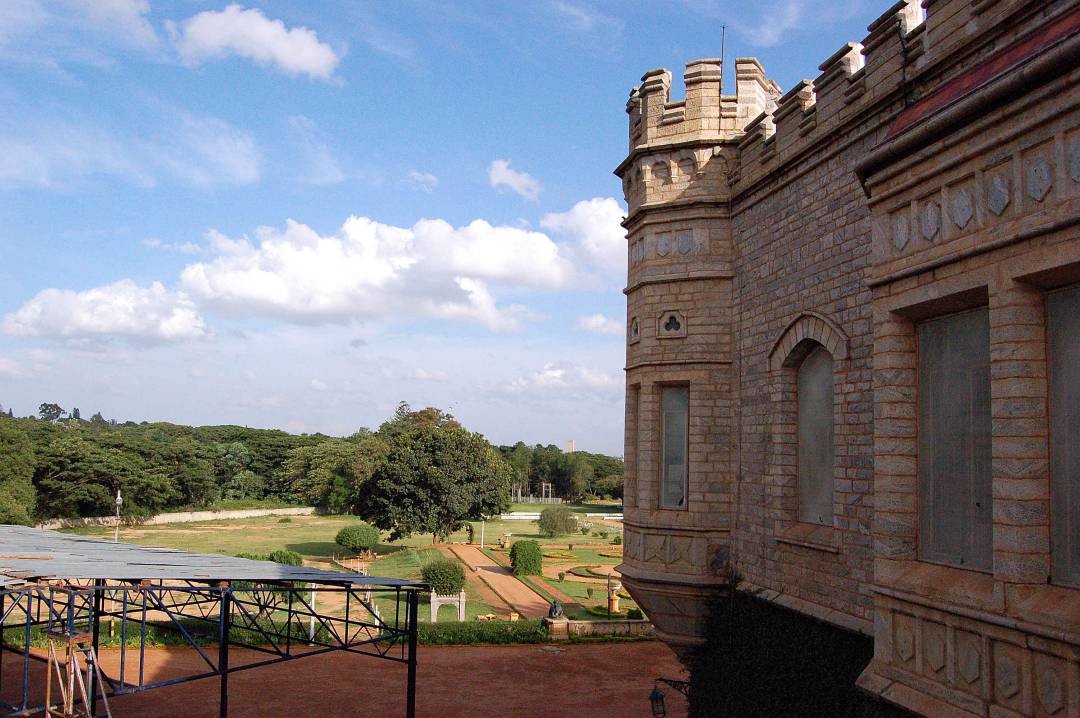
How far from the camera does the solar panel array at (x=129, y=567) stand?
10555 millimetres

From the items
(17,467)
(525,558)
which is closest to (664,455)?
(525,558)

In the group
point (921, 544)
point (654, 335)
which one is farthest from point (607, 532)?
point (921, 544)

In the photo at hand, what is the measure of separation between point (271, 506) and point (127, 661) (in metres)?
58.3

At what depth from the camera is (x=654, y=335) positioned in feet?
37.0

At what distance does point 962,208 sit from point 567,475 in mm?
96606

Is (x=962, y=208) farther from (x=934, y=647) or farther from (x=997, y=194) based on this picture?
(x=934, y=647)

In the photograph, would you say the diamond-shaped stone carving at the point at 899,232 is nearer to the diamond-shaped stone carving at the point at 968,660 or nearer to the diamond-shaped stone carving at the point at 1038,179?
the diamond-shaped stone carving at the point at 1038,179

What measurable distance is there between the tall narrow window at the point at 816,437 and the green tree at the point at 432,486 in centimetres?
3673

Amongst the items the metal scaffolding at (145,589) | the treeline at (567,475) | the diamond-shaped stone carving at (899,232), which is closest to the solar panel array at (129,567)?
the metal scaffolding at (145,589)

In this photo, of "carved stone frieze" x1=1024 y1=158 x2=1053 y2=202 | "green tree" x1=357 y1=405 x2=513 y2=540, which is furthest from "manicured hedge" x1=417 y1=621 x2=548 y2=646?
"carved stone frieze" x1=1024 y1=158 x2=1053 y2=202

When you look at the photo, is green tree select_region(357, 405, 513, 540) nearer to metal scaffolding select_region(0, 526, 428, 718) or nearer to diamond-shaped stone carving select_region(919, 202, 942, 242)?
metal scaffolding select_region(0, 526, 428, 718)

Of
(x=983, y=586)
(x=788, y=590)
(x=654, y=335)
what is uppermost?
(x=654, y=335)

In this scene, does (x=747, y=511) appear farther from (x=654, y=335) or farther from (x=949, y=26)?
(x=949, y=26)

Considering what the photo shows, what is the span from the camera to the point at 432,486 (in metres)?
45.0
